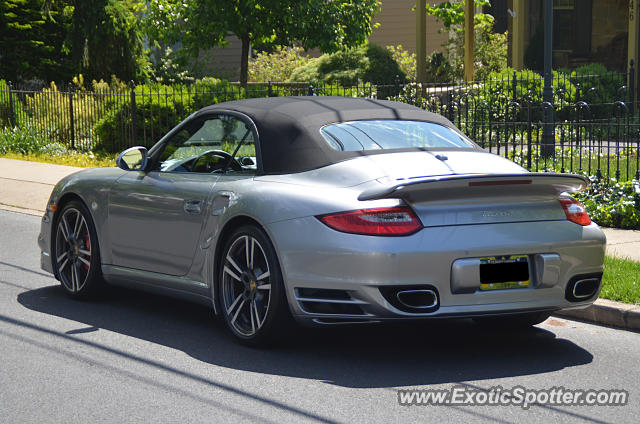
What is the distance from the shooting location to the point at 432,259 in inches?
215

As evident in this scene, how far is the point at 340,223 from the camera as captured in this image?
5.59 meters

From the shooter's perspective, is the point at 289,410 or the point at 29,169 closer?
the point at 289,410

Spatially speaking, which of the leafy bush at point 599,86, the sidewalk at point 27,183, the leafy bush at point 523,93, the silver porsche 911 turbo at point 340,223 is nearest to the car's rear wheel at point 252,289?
the silver porsche 911 turbo at point 340,223

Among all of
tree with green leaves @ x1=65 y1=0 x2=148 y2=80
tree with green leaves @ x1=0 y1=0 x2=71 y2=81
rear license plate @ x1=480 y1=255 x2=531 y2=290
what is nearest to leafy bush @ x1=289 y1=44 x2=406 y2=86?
tree with green leaves @ x1=65 y1=0 x2=148 y2=80

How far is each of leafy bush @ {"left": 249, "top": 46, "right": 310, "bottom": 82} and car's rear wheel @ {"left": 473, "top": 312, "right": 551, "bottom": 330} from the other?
23133mm

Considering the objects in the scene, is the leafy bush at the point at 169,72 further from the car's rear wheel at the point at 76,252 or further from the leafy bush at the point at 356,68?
the car's rear wheel at the point at 76,252

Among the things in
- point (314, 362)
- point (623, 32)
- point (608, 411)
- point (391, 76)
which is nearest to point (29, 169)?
point (391, 76)

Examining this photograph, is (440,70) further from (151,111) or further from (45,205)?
(45,205)

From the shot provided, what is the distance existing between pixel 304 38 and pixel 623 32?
9.91m

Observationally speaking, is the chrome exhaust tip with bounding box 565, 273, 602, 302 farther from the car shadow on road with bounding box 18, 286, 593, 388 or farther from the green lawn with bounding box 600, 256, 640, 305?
the green lawn with bounding box 600, 256, 640, 305

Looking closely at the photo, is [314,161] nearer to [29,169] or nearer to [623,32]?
[29,169]

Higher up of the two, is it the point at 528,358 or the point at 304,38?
the point at 304,38

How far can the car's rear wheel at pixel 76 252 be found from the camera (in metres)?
7.53

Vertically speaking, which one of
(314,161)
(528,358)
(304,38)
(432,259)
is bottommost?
(528,358)
